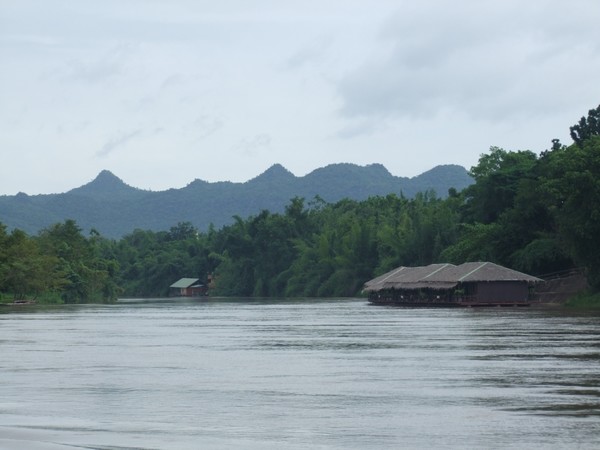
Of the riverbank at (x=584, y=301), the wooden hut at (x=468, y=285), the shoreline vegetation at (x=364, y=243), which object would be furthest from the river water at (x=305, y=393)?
the wooden hut at (x=468, y=285)

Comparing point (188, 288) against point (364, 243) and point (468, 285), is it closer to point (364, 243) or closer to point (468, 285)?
point (364, 243)

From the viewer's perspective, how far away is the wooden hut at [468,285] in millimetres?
77125

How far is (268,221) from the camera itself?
162 metres

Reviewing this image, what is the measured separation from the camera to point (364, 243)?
134m

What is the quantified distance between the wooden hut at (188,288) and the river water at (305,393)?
146m

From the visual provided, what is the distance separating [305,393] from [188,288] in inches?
6465

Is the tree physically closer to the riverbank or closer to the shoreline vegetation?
the shoreline vegetation

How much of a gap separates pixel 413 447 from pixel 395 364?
12.5 metres

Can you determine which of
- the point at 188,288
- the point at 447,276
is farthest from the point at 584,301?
the point at 188,288

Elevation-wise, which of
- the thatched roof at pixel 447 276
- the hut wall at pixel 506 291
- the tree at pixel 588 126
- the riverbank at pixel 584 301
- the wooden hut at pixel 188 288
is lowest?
the riverbank at pixel 584 301

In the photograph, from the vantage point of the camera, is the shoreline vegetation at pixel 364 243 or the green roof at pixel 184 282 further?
the green roof at pixel 184 282

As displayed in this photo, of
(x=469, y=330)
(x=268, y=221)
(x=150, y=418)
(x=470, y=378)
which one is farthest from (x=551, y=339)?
(x=268, y=221)

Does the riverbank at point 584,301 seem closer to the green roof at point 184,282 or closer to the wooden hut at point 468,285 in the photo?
the wooden hut at point 468,285

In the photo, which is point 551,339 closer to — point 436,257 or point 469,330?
point 469,330
